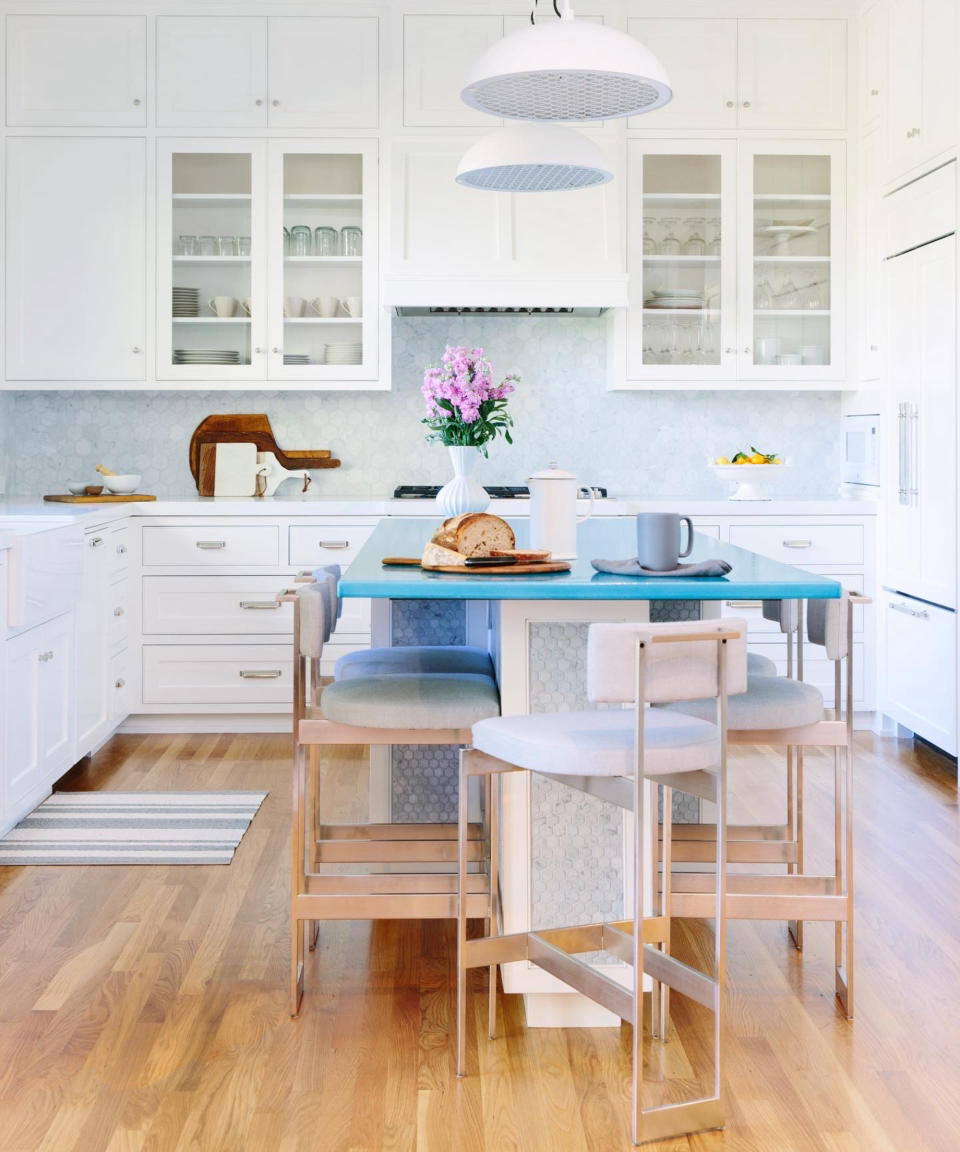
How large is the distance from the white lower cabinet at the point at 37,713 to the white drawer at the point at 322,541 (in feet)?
3.53

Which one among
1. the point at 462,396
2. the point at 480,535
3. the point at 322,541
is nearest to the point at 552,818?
the point at 480,535

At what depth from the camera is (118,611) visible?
15.9 feet

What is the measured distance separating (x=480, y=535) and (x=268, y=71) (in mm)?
3384

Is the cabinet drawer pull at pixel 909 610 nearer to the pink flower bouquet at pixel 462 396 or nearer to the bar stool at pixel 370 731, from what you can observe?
the pink flower bouquet at pixel 462 396

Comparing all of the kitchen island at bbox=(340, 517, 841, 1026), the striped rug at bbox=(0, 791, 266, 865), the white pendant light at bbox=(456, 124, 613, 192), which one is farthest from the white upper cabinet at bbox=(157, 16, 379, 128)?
the kitchen island at bbox=(340, 517, 841, 1026)

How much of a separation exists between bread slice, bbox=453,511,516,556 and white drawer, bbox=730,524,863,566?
2.66 metres

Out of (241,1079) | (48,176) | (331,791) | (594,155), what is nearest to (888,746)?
(331,791)

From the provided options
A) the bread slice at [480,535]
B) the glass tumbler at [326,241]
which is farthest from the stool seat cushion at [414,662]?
the glass tumbler at [326,241]

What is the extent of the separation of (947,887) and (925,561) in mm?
1660

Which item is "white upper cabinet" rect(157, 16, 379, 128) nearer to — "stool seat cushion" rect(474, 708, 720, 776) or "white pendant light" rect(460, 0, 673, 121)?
"white pendant light" rect(460, 0, 673, 121)

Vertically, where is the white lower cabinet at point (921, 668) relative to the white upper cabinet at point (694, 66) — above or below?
below

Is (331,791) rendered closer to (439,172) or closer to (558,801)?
(558,801)

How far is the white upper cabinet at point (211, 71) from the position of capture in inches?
205

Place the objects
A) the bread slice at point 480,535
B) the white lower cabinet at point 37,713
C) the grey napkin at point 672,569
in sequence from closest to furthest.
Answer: the grey napkin at point 672,569, the bread slice at point 480,535, the white lower cabinet at point 37,713
